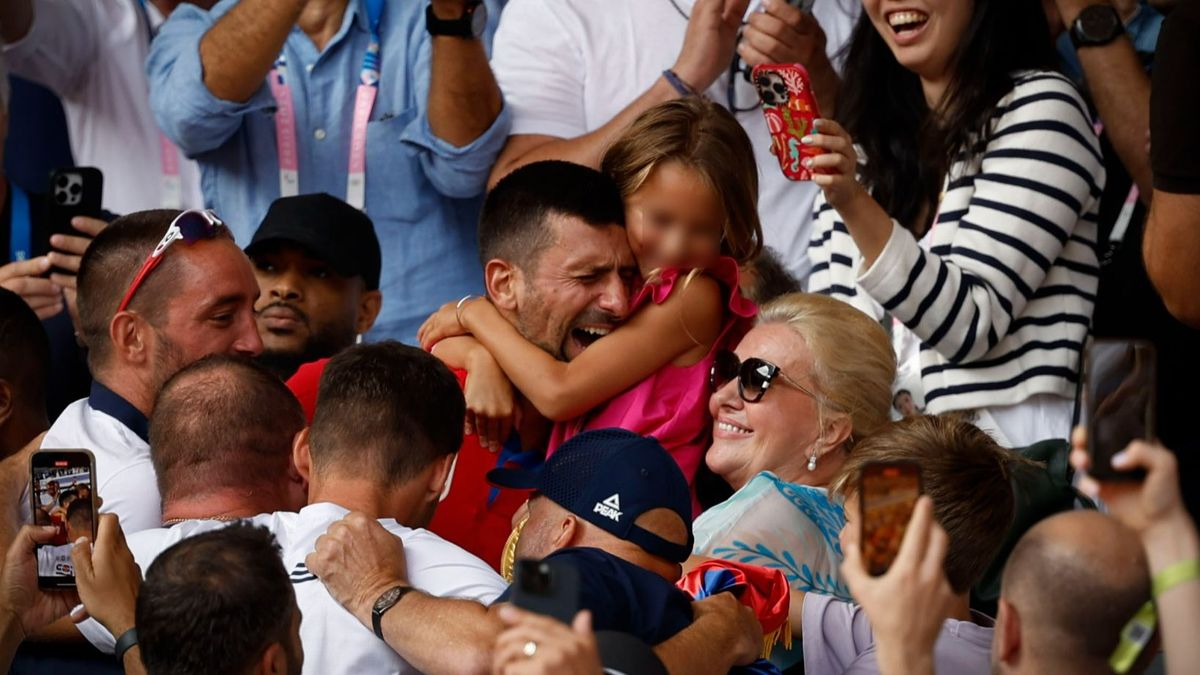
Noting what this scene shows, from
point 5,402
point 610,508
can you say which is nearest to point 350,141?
point 5,402

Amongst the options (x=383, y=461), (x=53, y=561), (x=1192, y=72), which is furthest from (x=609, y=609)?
(x=1192, y=72)

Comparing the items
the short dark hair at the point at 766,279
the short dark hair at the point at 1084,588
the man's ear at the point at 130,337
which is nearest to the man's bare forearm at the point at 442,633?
the short dark hair at the point at 1084,588

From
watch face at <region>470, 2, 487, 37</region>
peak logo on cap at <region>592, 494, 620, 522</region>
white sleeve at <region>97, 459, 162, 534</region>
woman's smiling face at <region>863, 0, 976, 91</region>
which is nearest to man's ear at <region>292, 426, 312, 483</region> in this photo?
white sleeve at <region>97, 459, 162, 534</region>

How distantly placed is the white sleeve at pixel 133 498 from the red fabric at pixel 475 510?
0.65m

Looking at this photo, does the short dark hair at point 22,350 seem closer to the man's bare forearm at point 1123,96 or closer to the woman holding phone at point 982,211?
the woman holding phone at point 982,211

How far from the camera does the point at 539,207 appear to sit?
14.0 ft

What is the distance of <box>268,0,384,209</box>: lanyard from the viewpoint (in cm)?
553

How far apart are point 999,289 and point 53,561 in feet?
7.88

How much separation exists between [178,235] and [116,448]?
61 centimetres

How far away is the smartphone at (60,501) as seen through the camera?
3299mm

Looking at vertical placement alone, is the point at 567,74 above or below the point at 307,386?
above

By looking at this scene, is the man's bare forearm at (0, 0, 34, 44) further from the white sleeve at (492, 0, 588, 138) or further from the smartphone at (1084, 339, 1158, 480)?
the smartphone at (1084, 339, 1158, 480)

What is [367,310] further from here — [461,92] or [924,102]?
[924,102]

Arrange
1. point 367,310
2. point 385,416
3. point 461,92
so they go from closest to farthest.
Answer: point 385,416, point 461,92, point 367,310
